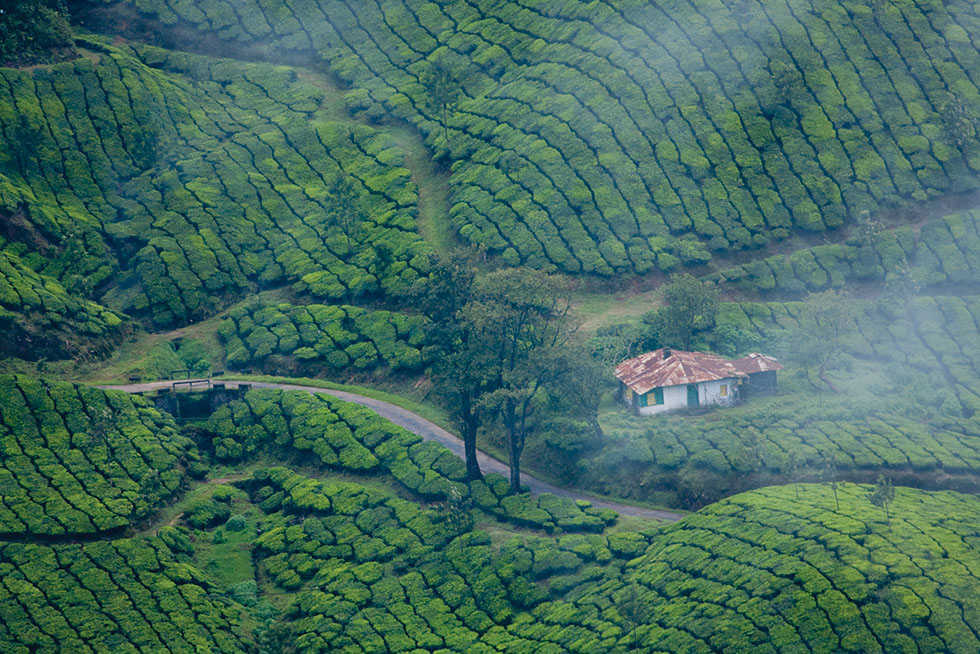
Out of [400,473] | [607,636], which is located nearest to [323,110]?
[400,473]

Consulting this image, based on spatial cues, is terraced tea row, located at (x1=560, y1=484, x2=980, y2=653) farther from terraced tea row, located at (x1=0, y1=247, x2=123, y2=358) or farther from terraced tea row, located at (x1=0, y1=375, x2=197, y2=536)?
terraced tea row, located at (x1=0, y1=247, x2=123, y2=358)

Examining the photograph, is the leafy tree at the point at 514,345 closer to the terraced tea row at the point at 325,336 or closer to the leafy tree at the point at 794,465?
the terraced tea row at the point at 325,336

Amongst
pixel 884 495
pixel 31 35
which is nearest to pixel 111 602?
pixel 884 495

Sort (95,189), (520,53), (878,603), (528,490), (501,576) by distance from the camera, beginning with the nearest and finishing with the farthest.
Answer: (878,603)
(501,576)
(528,490)
(95,189)
(520,53)

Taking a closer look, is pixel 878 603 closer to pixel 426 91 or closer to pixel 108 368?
pixel 108 368

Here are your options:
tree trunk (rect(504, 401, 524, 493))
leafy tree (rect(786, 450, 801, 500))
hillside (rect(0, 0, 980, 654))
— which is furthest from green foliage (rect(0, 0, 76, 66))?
leafy tree (rect(786, 450, 801, 500))

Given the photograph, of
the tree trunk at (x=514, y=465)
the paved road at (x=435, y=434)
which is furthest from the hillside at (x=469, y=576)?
the paved road at (x=435, y=434)
